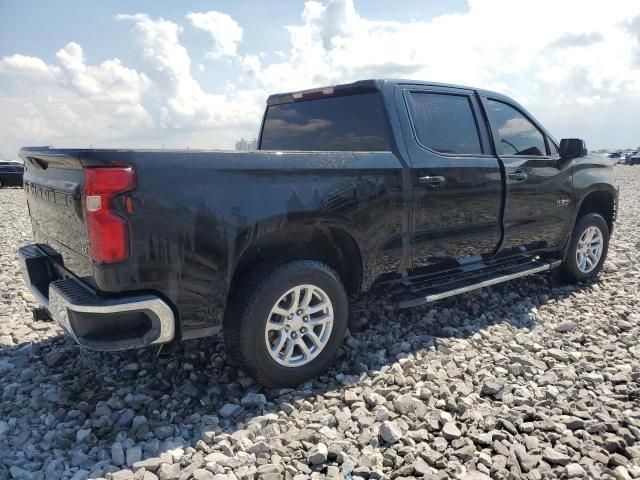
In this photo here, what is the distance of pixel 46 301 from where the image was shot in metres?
2.96

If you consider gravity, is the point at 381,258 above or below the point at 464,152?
below

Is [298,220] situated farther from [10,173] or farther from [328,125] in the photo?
[10,173]

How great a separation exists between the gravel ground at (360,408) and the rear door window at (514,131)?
62.9 inches

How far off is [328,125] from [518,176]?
1771 millimetres

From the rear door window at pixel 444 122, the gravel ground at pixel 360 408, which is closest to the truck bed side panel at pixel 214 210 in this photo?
the gravel ground at pixel 360 408

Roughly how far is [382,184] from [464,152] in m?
1.10

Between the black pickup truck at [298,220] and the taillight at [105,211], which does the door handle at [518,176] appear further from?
the taillight at [105,211]

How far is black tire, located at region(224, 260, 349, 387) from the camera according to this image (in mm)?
2881

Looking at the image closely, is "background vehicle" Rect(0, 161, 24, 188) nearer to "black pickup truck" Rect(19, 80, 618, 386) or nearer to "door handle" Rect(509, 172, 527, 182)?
"black pickup truck" Rect(19, 80, 618, 386)

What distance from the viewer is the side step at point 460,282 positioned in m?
3.67

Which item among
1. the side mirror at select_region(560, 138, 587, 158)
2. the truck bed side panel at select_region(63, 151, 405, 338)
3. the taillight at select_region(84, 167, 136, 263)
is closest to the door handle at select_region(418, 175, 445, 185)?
the truck bed side panel at select_region(63, 151, 405, 338)

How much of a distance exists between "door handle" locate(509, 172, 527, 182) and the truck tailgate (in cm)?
340

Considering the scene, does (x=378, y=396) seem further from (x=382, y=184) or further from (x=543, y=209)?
(x=543, y=209)

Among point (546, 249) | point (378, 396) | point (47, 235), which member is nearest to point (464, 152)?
point (546, 249)
